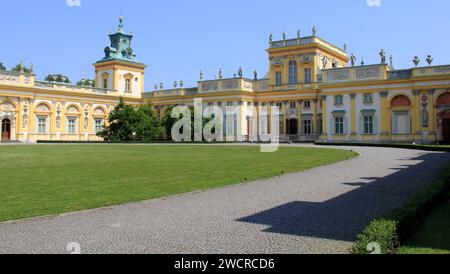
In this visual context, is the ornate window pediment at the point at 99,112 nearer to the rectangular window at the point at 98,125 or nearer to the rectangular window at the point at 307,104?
the rectangular window at the point at 98,125

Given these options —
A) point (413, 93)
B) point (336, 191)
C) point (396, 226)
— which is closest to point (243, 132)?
point (413, 93)

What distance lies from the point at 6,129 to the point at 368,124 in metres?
46.5

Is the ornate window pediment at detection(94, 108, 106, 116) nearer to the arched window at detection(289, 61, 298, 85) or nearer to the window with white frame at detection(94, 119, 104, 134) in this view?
the window with white frame at detection(94, 119, 104, 134)

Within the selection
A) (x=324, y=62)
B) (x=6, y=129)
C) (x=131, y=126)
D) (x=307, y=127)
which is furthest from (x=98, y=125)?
(x=324, y=62)

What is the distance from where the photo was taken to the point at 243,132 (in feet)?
193

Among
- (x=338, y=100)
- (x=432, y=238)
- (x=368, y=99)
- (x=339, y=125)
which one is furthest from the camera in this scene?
(x=338, y=100)

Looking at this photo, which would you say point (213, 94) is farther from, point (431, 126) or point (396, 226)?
point (396, 226)

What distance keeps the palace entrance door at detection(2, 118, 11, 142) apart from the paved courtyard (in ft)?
170

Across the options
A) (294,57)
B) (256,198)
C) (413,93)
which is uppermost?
(294,57)

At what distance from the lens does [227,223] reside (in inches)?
306

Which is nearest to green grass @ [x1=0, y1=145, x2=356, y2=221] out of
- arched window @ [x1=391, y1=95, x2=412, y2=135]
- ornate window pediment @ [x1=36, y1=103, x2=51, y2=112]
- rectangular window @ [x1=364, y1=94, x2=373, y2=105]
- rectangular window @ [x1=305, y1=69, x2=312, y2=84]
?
arched window @ [x1=391, y1=95, x2=412, y2=135]

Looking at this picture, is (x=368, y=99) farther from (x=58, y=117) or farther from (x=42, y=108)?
(x=42, y=108)
